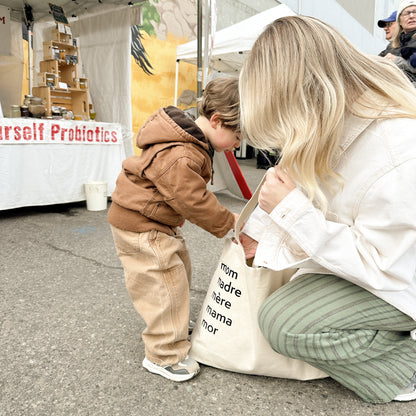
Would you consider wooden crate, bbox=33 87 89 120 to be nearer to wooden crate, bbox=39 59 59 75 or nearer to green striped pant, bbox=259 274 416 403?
wooden crate, bbox=39 59 59 75

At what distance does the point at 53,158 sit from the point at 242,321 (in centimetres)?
297

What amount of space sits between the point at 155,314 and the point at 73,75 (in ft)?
12.9

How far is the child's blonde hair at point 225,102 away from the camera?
1449mm

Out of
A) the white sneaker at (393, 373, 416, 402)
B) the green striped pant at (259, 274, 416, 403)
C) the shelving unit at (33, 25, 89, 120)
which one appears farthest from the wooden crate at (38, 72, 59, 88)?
the white sneaker at (393, 373, 416, 402)

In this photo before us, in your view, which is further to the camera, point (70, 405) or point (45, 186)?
point (45, 186)

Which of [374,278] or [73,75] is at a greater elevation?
[73,75]

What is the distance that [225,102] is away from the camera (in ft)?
4.80

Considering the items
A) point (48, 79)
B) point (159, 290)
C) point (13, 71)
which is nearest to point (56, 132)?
point (48, 79)

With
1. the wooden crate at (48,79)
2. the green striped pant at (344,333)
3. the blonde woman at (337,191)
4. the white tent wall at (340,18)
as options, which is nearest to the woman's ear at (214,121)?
the blonde woman at (337,191)

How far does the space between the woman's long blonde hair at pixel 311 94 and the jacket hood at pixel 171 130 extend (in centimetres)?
27

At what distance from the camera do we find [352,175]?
1148 mm

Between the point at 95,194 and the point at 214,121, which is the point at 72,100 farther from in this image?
the point at 214,121

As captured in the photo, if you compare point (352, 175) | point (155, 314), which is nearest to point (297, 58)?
point (352, 175)

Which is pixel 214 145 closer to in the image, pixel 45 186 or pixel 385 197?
pixel 385 197
